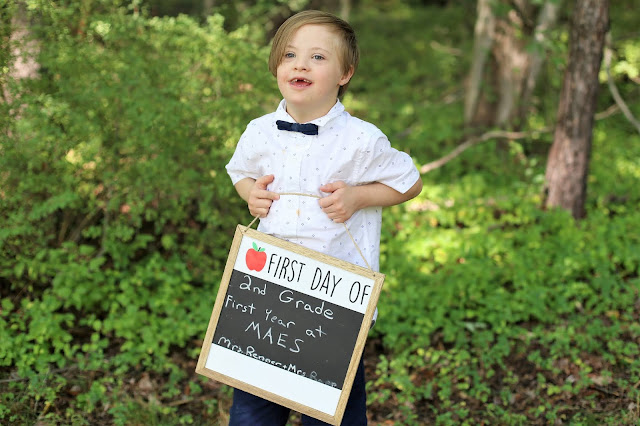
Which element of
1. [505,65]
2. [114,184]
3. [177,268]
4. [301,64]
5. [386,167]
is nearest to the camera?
[301,64]

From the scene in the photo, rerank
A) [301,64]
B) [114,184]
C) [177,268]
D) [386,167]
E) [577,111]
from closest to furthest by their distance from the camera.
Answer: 1. [301,64]
2. [386,167]
3. [114,184]
4. [177,268]
5. [577,111]

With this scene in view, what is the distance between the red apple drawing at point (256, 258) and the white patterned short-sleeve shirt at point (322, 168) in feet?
0.26

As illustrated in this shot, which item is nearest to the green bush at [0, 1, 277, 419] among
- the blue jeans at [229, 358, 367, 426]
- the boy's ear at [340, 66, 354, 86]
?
the blue jeans at [229, 358, 367, 426]

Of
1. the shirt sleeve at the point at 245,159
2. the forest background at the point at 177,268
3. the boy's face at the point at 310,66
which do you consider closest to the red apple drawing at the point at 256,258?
the shirt sleeve at the point at 245,159

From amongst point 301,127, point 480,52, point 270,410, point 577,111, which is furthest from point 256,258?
point 480,52

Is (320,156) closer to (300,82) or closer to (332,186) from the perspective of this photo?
(332,186)

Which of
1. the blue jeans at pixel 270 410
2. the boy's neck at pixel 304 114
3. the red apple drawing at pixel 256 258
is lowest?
the blue jeans at pixel 270 410

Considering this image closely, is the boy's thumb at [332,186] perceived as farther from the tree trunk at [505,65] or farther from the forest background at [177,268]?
the tree trunk at [505,65]

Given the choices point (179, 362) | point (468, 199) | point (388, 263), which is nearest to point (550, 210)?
point (468, 199)

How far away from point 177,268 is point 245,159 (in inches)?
80.8

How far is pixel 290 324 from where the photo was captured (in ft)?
8.05

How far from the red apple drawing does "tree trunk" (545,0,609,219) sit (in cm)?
353

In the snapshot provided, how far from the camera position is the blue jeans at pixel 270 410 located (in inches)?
98.7

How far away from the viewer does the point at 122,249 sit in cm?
422
